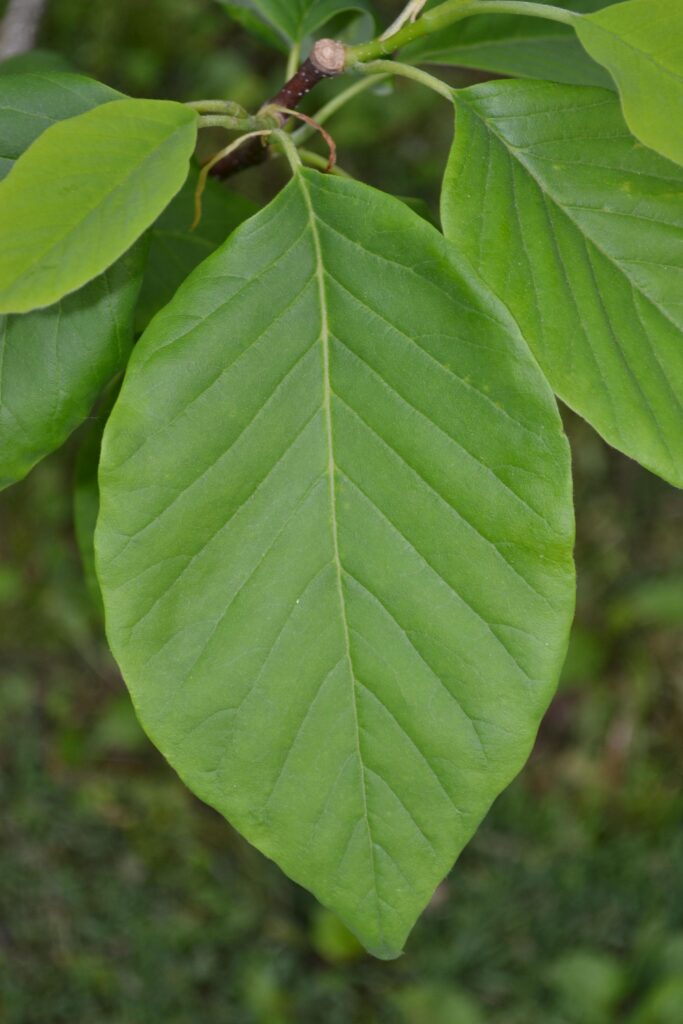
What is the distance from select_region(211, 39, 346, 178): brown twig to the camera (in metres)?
0.75

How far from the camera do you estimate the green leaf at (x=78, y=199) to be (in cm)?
61

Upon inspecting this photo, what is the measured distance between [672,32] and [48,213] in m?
0.41

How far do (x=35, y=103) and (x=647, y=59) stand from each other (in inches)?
17.2

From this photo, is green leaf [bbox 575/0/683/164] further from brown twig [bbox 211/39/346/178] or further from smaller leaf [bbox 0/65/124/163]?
smaller leaf [bbox 0/65/124/163]

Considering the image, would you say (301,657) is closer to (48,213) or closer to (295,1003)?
(48,213)

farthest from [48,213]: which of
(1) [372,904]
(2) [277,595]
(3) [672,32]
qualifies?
(1) [372,904]

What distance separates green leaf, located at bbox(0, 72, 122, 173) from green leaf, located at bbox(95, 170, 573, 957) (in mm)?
169

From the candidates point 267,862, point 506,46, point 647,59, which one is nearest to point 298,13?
point 506,46

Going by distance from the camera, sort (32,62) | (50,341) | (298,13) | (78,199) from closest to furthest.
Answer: (78,199) → (50,341) → (298,13) → (32,62)

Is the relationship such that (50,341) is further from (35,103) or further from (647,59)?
(647,59)

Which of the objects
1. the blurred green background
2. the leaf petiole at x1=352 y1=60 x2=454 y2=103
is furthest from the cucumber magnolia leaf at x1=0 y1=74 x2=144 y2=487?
the blurred green background

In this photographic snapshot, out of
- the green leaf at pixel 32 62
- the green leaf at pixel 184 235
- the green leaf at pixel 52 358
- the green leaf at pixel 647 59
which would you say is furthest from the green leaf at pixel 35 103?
the green leaf at pixel 32 62

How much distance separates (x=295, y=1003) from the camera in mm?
2434

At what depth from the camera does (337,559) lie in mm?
742
